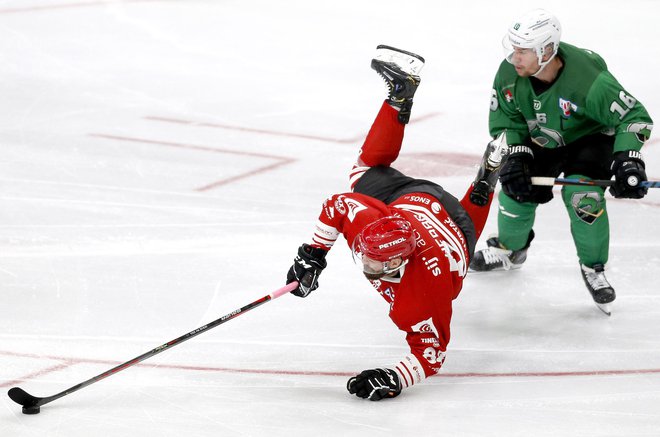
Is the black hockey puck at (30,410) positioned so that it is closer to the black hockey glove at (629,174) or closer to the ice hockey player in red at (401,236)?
the ice hockey player in red at (401,236)

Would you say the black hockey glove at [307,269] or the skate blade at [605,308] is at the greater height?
the black hockey glove at [307,269]

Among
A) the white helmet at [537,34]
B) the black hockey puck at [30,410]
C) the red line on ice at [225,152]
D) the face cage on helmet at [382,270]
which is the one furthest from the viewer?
the red line on ice at [225,152]

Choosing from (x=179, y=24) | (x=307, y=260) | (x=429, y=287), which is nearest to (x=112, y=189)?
(x=307, y=260)

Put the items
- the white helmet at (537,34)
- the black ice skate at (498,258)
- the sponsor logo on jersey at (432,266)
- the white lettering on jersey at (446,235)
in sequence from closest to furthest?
the sponsor logo on jersey at (432,266) → the white lettering on jersey at (446,235) → the white helmet at (537,34) → the black ice skate at (498,258)

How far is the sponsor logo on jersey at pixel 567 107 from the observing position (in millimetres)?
4297

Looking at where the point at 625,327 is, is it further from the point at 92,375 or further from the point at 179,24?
the point at 179,24

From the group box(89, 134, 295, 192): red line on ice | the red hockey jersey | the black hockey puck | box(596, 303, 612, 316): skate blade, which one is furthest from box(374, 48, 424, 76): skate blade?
the black hockey puck

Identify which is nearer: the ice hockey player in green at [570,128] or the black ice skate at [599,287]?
the ice hockey player in green at [570,128]

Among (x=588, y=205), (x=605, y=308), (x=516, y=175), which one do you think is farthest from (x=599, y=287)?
(x=516, y=175)

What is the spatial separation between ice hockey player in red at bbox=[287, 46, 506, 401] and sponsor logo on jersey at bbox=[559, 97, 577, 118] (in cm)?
28

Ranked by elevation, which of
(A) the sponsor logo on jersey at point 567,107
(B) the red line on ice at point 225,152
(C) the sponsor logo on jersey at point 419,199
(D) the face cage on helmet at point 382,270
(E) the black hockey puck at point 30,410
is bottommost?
(B) the red line on ice at point 225,152

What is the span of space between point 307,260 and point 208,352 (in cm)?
49

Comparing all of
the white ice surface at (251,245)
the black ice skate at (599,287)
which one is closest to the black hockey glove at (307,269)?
the white ice surface at (251,245)

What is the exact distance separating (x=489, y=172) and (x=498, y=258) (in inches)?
23.3
